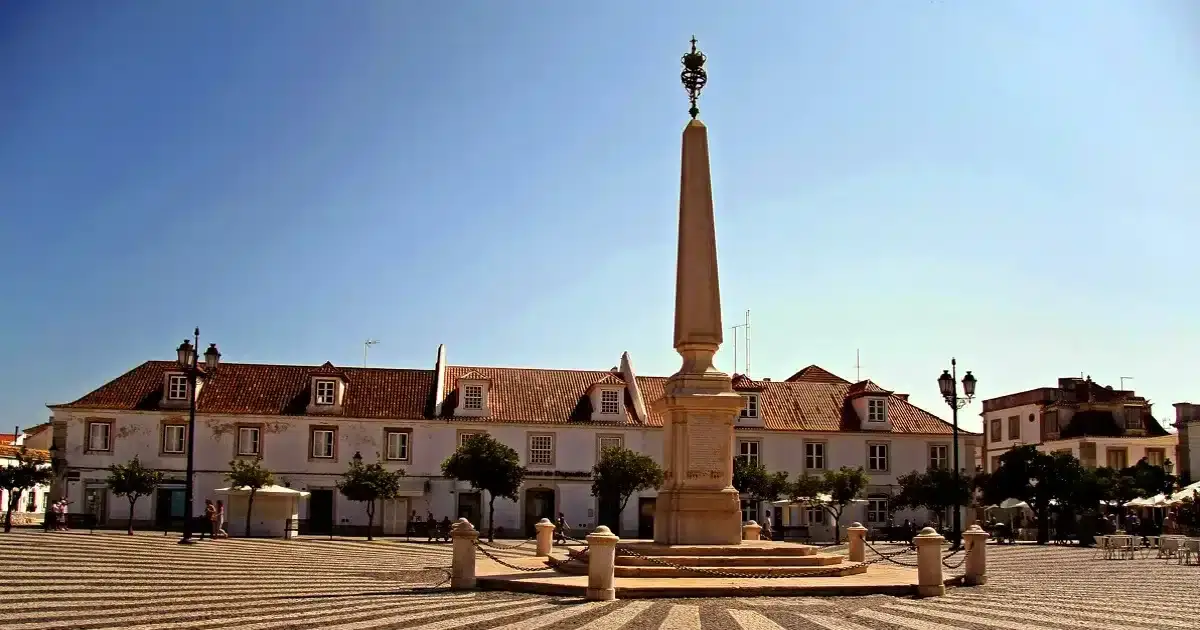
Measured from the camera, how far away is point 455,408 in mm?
46875

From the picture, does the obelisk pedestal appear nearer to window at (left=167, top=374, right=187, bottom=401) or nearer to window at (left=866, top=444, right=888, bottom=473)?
window at (left=866, top=444, right=888, bottom=473)

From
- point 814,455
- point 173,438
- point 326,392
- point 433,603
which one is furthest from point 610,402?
point 433,603

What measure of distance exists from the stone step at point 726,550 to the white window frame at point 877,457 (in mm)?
30377

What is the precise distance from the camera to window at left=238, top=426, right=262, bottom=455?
149ft

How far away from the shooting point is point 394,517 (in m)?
44.8

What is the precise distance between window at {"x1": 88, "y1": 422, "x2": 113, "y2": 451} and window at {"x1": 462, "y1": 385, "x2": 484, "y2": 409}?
13.7 meters

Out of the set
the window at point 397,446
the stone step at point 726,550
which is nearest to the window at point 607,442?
the window at point 397,446

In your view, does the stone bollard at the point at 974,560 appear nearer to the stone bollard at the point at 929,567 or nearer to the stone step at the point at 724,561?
the stone bollard at the point at 929,567

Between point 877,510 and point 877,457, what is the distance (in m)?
2.25

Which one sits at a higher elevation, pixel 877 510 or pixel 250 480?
pixel 250 480

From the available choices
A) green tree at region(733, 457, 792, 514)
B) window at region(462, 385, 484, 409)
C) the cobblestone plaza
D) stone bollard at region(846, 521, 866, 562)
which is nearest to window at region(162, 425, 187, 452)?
window at region(462, 385, 484, 409)

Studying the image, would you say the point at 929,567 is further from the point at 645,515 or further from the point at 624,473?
the point at 645,515

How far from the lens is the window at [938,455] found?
49469 millimetres

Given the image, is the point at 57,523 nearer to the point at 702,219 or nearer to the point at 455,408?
the point at 455,408
